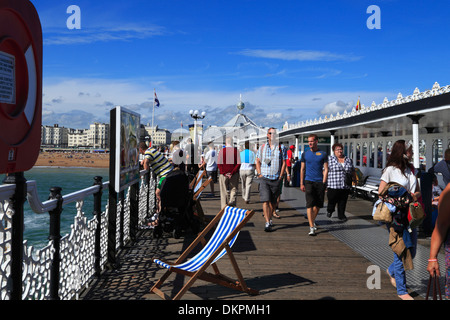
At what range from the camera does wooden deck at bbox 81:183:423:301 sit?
4.29m

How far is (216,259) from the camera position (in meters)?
4.11

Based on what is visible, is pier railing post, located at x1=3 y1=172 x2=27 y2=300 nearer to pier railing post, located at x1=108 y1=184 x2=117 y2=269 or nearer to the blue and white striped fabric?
the blue and white striped fabric

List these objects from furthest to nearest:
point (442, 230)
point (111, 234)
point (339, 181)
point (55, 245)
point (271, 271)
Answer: point (339, 181) → point (271, 271) → point (111, 234) → point (55, 245) → point (442, 230)

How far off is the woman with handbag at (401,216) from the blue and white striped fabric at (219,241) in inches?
65.0

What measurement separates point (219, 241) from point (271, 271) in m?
1.13

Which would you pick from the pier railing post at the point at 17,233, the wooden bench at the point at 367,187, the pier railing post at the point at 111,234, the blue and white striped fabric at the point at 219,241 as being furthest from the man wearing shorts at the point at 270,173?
the wooden bench at the point at 367,187

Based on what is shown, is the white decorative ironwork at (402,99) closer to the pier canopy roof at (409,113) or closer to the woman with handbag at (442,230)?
the pier canopy roof at (409,113)

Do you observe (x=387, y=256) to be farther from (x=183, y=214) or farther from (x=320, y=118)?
(x=320, y=118)

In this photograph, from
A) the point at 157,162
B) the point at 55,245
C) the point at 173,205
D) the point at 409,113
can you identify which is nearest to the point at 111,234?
the point at 55,245

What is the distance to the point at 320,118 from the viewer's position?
18719 millimetres

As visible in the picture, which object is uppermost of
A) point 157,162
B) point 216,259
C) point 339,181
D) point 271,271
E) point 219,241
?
point 157,162

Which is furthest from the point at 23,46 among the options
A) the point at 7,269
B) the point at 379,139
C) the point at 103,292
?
the point at 379,139

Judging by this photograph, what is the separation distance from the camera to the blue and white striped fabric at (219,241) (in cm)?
411

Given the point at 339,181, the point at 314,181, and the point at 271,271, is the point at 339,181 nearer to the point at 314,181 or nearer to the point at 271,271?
the point at 314,181
